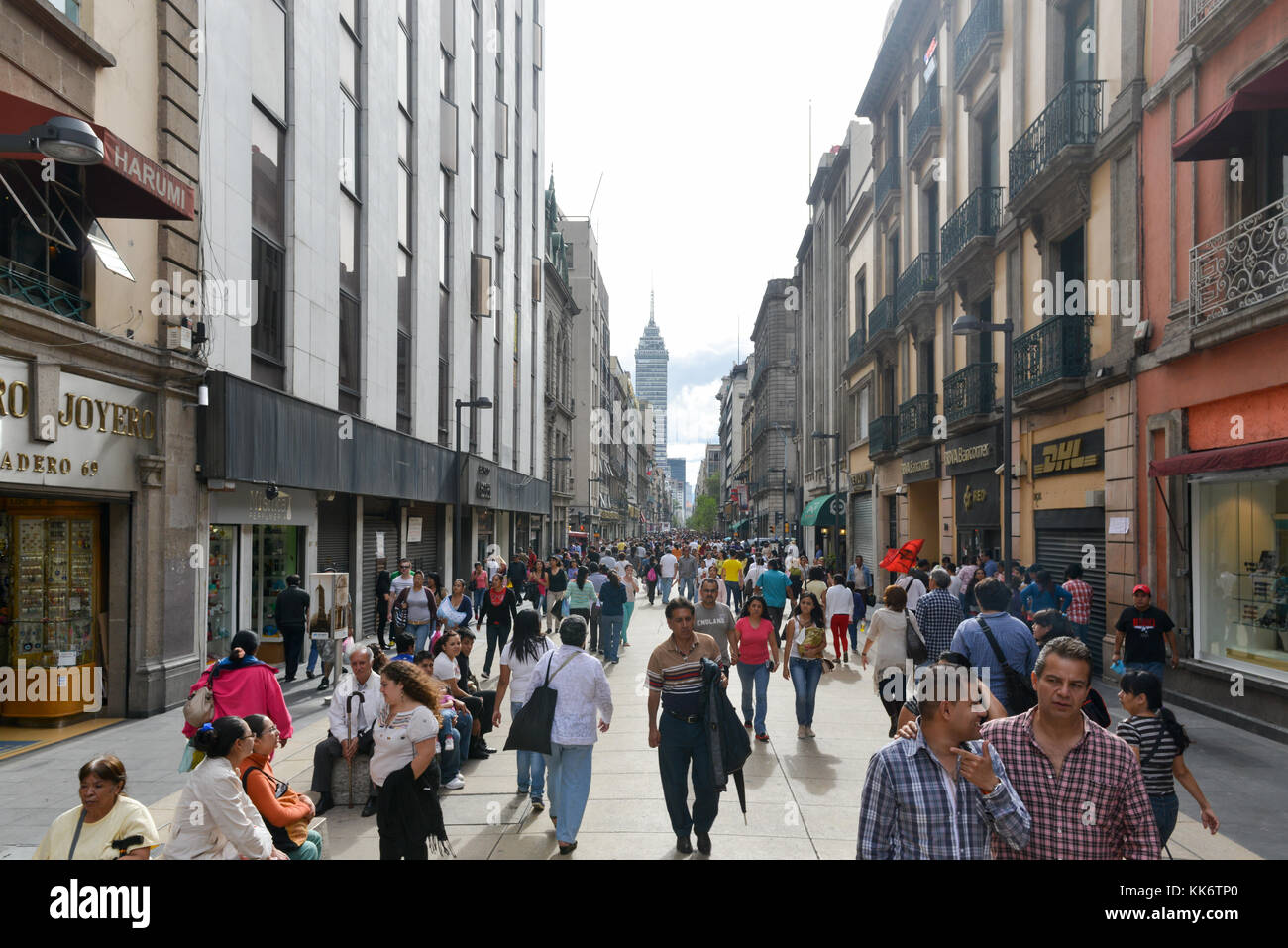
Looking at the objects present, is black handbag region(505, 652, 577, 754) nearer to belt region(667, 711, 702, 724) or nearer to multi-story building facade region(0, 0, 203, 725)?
belt region(667, 711, 702, 724)

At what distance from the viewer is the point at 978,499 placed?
67.5 ft

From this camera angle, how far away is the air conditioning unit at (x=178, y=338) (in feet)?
37.9

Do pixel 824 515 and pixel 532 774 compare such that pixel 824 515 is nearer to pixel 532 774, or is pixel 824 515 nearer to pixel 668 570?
pixel 668 570

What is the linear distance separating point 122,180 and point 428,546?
1749 centimetres

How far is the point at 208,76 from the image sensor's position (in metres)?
12.6

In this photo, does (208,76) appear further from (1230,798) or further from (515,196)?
(515,196)

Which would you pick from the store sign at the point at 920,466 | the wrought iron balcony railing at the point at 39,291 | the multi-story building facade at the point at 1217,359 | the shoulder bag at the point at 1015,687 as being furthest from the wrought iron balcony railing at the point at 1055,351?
the wrought iron balcony railing at the point at 39,291

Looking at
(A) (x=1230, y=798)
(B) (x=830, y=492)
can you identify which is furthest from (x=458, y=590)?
(B) (x=830, y=492)

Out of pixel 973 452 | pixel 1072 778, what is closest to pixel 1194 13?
pixel 973 452

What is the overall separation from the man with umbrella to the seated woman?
328 cm

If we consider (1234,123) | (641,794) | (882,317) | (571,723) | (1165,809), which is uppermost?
(882,317)
